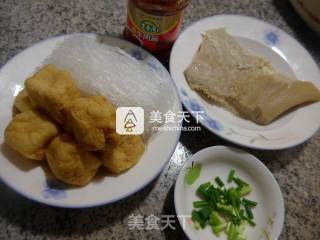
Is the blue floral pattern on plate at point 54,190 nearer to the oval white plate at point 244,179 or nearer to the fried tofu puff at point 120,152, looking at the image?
the fried tofu puff at point 120,152

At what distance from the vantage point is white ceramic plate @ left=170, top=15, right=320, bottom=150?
85 cm

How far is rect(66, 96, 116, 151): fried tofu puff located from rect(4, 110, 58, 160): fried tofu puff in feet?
0.20

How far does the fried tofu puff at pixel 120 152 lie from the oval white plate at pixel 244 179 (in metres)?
0.11

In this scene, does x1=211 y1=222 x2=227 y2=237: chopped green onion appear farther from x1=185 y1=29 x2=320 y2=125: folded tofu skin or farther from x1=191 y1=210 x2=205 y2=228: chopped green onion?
x1=185 y1=29 x2=320 y2=125: folded tofu skin

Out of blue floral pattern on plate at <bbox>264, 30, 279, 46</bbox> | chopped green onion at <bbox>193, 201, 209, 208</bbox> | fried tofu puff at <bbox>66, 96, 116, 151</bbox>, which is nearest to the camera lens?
Answer: fried tofu puff at <bbox>66, 96, 116, 151</bbox>

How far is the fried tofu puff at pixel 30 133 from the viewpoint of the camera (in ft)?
2.24

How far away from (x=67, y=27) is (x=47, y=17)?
0.07 metres

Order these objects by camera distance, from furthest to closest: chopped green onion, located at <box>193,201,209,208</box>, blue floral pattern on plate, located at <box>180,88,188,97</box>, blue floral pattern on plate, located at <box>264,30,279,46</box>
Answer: blue floral pattern on plate, located at <box>264,30,279,46</box> → blue floral pattern on plate, located at <box>180,88,188,97</box> → chopped green onion, located at <box>193,201,209,208</box>

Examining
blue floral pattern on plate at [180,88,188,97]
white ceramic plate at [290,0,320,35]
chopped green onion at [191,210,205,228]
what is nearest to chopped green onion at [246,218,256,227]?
chopped green onion at [191,210,205,228]

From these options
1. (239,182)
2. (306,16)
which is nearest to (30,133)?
(239,182)

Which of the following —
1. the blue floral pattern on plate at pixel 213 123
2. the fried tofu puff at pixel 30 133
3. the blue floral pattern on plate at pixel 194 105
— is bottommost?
the blue floral pattern on plate at pixel 213 123

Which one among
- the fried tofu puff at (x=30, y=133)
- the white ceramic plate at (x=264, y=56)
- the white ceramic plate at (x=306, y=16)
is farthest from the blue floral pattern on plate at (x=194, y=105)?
the white ceramic plate at (x=306, y=16)

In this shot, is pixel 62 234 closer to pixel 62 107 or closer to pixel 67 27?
pixel 62 107

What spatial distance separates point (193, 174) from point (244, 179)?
0.42 feet
